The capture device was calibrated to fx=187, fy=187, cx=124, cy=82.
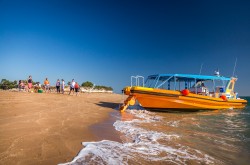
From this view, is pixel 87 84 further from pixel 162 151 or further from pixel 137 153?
pixel 137 153

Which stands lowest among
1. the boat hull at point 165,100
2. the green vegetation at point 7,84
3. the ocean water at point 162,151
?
the ocean water at point 162,151

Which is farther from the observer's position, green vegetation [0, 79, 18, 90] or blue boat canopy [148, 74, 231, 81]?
green vegetation [0, 79, 18, 90]

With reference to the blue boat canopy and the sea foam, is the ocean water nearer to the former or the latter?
the sea foam

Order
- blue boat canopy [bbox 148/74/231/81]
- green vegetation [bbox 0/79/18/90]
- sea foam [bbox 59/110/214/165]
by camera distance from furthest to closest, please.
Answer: green vegetation [bbox 0/79/18/90] → blue boat canopy [bbox 148/74/231/81] → sea foam [bbox 59/110/214/165]

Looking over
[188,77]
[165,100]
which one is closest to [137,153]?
[165,100]

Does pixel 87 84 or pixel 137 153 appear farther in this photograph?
pixel 87 84

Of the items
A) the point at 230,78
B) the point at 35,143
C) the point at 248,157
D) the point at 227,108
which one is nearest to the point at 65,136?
the point at 35,143

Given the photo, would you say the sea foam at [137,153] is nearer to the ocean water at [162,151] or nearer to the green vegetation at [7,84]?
the ocean water at [162,151]

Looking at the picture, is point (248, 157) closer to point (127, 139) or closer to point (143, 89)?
point (127, 139)

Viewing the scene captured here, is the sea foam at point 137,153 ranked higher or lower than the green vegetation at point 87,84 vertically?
lower

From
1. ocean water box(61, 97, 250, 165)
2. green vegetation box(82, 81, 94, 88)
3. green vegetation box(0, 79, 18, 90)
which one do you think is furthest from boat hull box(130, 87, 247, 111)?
green vegetation box(82, 81, 94, 88)

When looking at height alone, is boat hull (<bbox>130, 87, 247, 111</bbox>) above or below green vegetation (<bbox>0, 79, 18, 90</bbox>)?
below

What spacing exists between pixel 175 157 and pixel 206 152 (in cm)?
105

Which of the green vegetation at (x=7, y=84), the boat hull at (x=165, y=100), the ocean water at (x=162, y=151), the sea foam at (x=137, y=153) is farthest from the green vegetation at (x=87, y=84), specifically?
the sea foam at (x=137, y=153)
